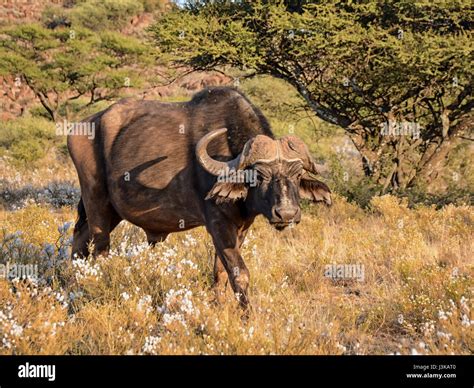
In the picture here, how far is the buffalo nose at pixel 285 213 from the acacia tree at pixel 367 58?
713 centimetres

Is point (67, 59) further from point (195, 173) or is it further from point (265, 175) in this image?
point (265, 175)

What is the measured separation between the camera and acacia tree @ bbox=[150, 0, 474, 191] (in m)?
10.9

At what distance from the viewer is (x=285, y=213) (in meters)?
4.31

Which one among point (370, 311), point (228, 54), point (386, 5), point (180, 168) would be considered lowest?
point (370, 311)

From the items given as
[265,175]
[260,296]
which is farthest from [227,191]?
[260,296]

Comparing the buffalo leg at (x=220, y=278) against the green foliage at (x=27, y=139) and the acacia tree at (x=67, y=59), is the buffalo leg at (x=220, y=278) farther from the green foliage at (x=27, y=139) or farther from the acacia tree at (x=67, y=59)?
the acacia tree at (x=67, y=59)

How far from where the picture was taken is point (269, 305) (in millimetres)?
5012

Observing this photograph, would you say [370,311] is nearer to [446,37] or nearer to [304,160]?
[304,160]

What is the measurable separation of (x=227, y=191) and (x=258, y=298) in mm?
1236

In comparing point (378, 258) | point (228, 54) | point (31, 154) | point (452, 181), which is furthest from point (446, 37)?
point (31, 154)

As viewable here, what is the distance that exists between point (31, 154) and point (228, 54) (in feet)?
33.4

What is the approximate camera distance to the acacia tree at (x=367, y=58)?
10.9m

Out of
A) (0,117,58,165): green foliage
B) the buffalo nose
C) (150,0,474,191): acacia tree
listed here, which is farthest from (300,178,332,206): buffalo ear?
(0,117,58,165): green foliage
